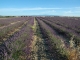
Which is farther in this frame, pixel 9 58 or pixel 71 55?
pixel 71 55

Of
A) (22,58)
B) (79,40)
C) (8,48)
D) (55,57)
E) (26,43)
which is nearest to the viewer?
(22,58)

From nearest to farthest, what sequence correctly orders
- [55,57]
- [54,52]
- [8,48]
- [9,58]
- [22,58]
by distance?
[9,58]
[22,58]
[8,48]
[55,57]
[54,52]

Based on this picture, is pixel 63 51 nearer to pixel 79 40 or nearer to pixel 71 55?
pixel 71 55

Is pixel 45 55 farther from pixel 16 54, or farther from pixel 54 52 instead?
pixel 16 54

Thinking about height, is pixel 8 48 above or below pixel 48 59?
above

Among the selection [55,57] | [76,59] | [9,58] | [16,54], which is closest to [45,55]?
[55,57]

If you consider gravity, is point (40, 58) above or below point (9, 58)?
below

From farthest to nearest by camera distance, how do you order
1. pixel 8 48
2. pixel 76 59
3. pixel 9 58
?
pixel 8 48
pixel 76 59
pixel 9 58

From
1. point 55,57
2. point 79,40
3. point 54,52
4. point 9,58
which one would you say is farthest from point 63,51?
point 79,40

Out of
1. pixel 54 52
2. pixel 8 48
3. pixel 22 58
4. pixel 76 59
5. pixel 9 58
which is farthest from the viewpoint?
pixel 54 52
